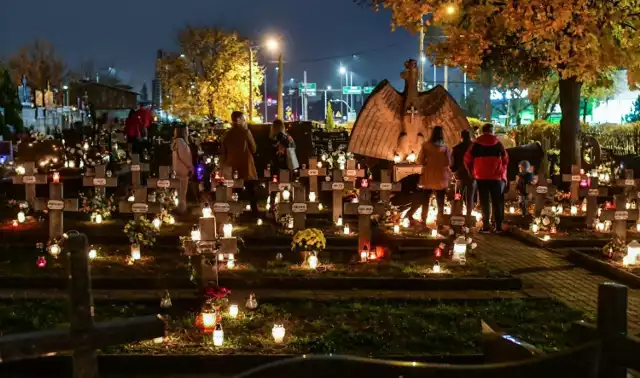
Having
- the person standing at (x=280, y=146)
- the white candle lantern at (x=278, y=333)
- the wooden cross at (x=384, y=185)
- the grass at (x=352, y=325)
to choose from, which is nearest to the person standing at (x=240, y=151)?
the person standing at (x=280, y=146)

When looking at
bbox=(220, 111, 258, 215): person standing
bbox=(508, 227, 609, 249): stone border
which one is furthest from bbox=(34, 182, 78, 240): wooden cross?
bbox=(508, 227, 609, 249): stone border

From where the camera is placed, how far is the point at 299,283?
10.0 m

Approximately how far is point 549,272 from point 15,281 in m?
7.23

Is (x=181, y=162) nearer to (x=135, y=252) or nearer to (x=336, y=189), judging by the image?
(x=336, y=189)

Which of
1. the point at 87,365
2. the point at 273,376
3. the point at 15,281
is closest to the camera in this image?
the point at 273,376

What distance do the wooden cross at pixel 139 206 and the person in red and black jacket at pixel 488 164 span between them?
5.48 m

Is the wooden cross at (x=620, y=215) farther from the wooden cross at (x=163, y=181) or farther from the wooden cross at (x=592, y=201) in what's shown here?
the wooden cross at (x=163, y=181)

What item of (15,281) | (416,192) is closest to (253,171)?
(416,192)

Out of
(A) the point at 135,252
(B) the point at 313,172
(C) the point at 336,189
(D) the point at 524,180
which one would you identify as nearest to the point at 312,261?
(A) the point at 135,252

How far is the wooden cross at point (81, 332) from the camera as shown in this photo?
9.98 ft

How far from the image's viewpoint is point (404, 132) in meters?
17.1

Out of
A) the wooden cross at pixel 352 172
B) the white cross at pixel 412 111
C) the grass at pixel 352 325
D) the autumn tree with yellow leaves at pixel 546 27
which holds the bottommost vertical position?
the grass at pixel 352 325

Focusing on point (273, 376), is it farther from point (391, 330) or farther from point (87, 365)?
point (391, 330)

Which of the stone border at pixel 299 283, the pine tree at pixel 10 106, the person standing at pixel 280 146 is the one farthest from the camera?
the pine tree at pixel 10 106
